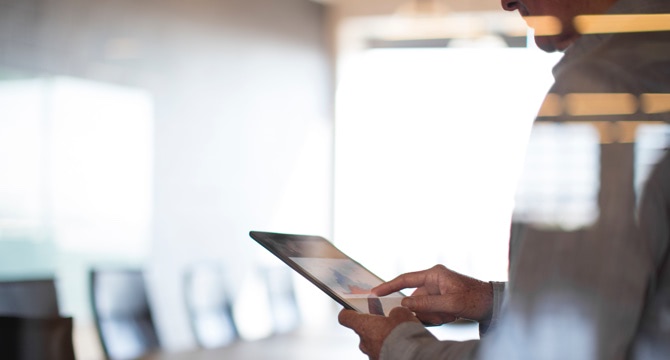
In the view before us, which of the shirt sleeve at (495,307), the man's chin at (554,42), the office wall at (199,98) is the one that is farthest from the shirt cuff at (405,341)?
the office wall at (199,98)

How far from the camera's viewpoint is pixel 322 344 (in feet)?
13.3

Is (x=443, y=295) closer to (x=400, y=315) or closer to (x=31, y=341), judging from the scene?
(x=400, y=315)

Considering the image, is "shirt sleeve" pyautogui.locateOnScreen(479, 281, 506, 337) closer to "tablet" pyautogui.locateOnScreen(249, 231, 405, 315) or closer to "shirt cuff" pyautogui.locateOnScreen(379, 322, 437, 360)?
"tablet" pyautogui.locateOnScreen(249, 231, 405, 315)

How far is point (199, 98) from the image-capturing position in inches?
302

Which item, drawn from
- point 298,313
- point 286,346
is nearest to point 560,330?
point 286,346

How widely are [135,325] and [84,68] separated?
9.15ft

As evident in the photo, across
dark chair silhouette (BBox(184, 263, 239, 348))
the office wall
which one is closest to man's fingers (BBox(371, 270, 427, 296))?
dark chair silhouette (BBox(184, 263, 239, 348))

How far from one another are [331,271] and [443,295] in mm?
203

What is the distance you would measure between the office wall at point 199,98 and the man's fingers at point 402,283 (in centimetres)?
462

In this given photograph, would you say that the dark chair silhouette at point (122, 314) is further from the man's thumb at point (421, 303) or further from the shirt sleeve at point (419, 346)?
the shirt sleeve at point (419, 346)

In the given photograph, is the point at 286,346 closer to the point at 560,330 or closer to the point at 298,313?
the point at 298,313

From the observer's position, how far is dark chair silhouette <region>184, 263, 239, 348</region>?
524 cm

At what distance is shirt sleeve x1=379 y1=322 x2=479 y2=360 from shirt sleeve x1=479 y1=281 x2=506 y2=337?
29 cm

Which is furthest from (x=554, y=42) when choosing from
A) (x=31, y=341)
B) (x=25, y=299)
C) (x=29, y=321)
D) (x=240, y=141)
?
(x=240, y=141)
